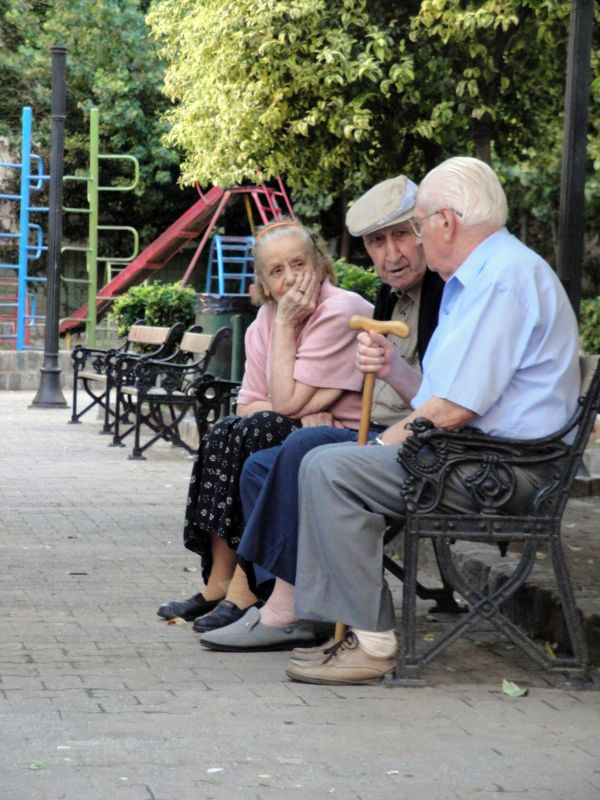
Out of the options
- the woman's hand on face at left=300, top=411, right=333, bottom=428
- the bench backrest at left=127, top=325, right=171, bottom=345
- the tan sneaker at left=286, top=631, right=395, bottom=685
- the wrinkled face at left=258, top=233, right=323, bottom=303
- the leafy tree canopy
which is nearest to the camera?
the tan sneaker at left=286, top=631, right=395, bottom=685

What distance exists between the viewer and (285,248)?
585 cm

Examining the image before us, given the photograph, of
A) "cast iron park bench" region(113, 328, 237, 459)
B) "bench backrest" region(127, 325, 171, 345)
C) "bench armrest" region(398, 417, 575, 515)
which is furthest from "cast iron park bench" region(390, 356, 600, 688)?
"bench backrest" region(127, 325, 171, 345)

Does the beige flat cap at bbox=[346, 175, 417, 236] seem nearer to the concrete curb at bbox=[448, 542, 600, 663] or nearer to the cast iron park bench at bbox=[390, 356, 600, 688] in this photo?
the cast iron park bench at bbox=[390, 356, 600, 688]

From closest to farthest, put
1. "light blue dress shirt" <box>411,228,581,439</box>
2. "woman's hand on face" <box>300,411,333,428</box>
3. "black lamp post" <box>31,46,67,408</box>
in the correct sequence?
"light blue dress shirt" <box>411,228,581,439</box> → "woman's hand on face" <box>300,411,333,428</box> → "black lamp post" <box>31,46,67,408</box>

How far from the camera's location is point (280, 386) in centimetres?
571

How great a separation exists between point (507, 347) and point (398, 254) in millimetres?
960

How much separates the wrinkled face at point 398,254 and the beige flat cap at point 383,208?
0.04 meters

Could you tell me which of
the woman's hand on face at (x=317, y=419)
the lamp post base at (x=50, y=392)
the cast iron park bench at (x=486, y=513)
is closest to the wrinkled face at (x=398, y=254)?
the woman's hand on face at (x=317, y=419)

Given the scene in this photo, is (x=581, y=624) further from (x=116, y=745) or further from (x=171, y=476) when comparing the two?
(x=171, y=476)

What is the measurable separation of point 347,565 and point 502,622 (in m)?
0.51

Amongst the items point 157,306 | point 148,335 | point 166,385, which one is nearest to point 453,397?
point 166,385

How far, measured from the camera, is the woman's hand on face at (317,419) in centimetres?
569

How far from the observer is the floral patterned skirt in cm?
570

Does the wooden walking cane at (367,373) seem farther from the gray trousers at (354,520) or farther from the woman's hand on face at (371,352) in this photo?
the gray trousers at (354,520)
